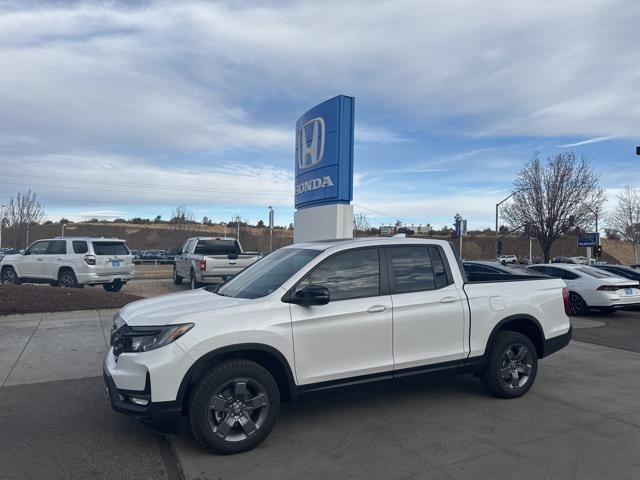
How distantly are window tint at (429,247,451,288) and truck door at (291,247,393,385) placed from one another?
711mm

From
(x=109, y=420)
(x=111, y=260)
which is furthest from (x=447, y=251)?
(x=111, y=260)

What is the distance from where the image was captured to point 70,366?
715 centimetres

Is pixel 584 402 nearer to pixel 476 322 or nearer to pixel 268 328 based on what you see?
pixel 476 322

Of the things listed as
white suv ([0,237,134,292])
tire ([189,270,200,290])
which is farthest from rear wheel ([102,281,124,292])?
tire ([189,270,200,290])

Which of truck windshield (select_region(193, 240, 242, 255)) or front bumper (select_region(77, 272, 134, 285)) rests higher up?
truck windshield (select_region(193, 240, 242, 255))

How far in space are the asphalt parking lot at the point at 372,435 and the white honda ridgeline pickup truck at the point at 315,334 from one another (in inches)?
13.4

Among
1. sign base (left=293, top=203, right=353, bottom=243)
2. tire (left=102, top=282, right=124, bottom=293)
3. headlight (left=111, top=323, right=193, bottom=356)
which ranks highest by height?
sign base (left=293, top=203, right=353, bottom=243)

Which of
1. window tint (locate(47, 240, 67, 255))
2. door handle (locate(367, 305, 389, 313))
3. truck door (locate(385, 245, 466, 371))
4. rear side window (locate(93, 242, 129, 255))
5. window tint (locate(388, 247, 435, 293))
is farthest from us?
window tint (locate(47, 240, 67, 255))

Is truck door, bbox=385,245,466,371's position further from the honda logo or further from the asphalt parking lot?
the honda logo

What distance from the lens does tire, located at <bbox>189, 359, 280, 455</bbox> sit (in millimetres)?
4164

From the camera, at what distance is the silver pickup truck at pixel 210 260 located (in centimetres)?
1661

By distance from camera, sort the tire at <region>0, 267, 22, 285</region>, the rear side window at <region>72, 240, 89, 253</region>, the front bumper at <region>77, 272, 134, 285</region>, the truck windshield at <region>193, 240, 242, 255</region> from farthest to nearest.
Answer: the truck windshield at <region>193, 240, 242, 255</region>
the tire at <region>0, 267, 22, 285</region>
the rear side window at <region>72, 240, 89, 253</region>
the front bumper at <region>77, 272, 134, 285</region>

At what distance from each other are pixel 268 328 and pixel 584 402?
3.70 meters

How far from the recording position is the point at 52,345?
27.2 feet
